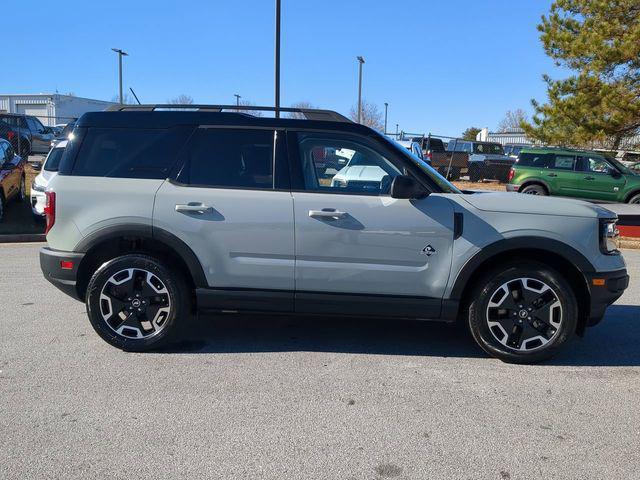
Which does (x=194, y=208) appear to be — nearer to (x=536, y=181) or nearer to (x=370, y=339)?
(x=370, y=339)

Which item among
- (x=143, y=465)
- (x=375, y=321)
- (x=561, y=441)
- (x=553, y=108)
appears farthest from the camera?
(x=553, y=108)

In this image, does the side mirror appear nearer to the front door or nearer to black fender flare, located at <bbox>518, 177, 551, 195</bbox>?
the front door

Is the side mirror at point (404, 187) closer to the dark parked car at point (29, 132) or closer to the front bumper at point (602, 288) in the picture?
the front bumper at point (602, 288)

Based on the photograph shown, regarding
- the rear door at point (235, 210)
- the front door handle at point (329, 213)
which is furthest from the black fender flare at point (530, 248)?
the rear door at point (235, 210)

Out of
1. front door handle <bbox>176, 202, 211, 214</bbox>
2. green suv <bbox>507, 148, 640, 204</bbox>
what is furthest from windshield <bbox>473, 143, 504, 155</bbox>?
front door handle <bbox>176, 202, 211, 214</bbox>

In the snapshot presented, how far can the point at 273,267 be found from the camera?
4.42 metres

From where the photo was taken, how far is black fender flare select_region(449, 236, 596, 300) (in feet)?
14.0

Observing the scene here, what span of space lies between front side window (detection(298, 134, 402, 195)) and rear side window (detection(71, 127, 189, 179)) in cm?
105

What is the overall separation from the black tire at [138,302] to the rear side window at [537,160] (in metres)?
14.6

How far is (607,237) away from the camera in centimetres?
439

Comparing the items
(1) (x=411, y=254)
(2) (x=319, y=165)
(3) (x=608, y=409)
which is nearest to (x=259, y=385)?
(1) (x=411, y=254)

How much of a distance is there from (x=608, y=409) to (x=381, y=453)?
1.69 metres

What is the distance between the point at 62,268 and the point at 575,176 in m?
15.3

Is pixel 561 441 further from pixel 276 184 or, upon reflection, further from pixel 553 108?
pixel 553 108
